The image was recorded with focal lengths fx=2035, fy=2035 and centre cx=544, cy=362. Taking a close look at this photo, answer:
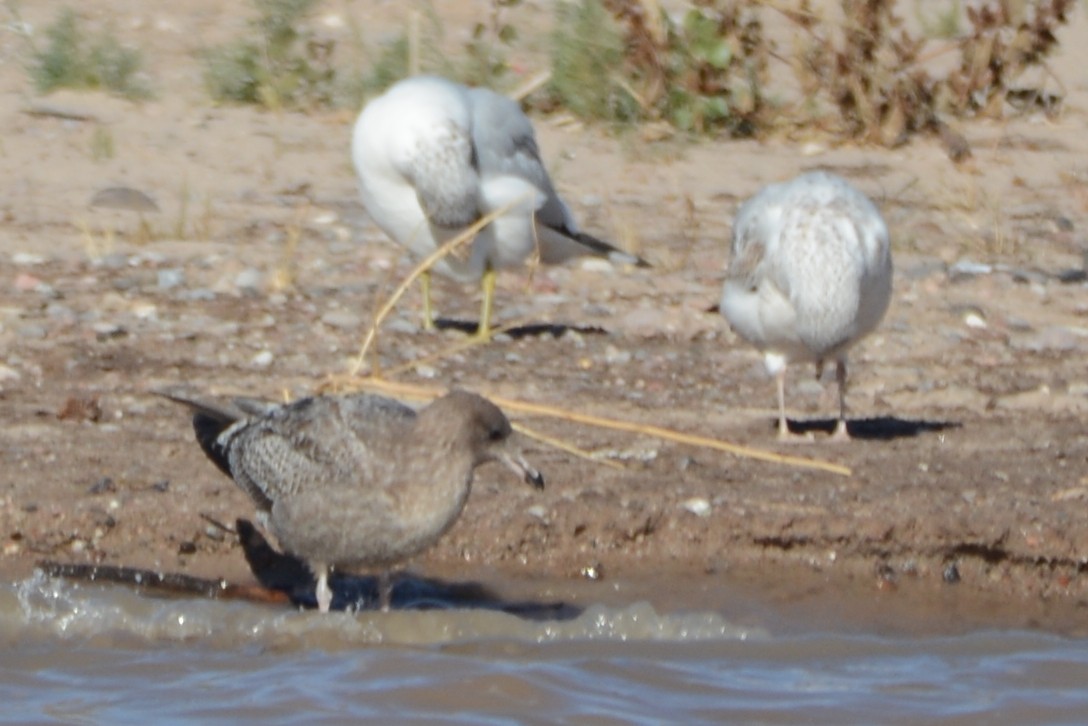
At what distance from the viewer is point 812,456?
634 centimetres

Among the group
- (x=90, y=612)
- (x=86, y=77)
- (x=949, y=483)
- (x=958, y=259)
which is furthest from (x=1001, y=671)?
(x=86, y=77)

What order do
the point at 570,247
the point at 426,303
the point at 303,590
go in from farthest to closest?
the point at 570,247 < the point at 426,303 < the point at 303,590

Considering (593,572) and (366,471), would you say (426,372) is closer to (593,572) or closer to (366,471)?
(593,572)

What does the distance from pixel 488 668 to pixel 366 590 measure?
2.33 feet

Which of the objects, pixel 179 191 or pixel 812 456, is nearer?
pixel 812 456

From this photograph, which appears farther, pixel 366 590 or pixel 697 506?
pixel 697 506

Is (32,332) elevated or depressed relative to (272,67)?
depressed

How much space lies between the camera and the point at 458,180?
7.91m

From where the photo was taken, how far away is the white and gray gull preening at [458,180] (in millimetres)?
7891

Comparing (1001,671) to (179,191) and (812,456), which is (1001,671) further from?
(179,191)

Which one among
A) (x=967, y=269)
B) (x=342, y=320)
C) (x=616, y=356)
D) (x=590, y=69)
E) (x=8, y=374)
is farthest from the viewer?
(x=590, y=69)

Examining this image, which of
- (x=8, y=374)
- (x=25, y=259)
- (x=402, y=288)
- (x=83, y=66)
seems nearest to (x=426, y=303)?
(x=25, y=259)

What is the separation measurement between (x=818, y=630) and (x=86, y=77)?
286 inches

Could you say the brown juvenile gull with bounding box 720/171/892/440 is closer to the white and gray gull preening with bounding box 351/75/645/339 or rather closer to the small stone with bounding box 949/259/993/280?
the white and gray gull preening with bounding box 351/75/645/339
